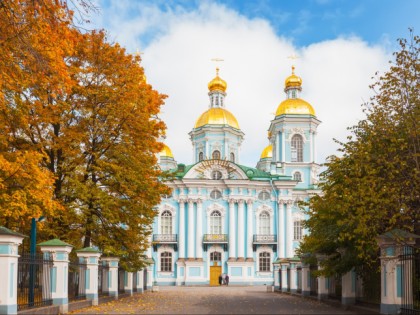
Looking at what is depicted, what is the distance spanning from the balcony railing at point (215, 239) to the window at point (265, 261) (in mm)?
3353

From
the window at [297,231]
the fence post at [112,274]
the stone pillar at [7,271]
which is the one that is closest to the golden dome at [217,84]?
the window at [297,231]

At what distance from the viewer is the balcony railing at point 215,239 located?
2090 inches

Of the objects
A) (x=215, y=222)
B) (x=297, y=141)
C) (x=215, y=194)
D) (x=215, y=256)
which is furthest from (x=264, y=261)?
(x=297, y=141)

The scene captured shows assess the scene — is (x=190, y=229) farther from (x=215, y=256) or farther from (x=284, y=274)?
(x=284, y=274)

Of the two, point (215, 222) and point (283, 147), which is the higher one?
point (283, 147)

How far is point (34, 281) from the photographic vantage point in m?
14.5

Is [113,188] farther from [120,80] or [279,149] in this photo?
[279,149]

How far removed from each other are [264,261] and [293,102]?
629 inches

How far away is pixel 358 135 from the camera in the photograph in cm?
1753

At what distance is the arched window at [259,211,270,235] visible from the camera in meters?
54.8

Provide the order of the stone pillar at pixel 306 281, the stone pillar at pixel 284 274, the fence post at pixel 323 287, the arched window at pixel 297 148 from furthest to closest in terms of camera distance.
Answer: the arched window at pixel 297 148, the stone pillar at pixel 284 274, the stone pillar at pixel 306 281, the fence post at pixel 323 287

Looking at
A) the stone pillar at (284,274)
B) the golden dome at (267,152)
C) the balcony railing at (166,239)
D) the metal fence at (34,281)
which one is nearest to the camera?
the metal fence at (34,281)

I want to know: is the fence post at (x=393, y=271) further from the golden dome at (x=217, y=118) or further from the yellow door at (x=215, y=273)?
the golden dome at (x=217, y=118)

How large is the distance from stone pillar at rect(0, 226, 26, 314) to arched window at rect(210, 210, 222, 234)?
42.1 m
